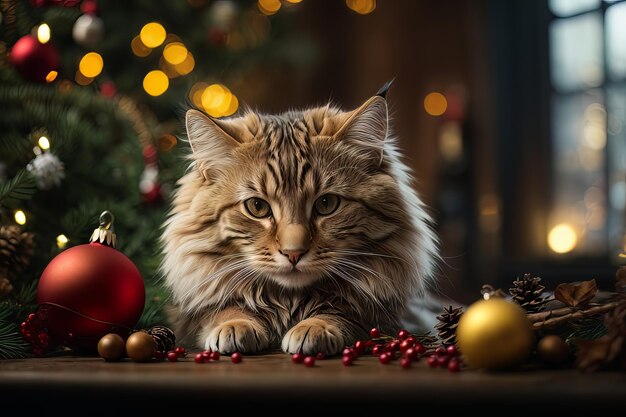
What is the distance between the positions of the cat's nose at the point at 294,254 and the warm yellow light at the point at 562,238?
2.51m

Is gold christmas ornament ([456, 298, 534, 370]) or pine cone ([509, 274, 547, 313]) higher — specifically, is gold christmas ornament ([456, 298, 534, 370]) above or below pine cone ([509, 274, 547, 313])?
below

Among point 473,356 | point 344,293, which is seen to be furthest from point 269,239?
point 473,356

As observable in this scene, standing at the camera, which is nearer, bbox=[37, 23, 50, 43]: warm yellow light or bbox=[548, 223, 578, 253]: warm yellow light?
bbox=[37, 23, 50, 43]: warm yellow light

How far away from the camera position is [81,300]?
3.23ft

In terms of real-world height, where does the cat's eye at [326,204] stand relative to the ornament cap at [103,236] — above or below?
above

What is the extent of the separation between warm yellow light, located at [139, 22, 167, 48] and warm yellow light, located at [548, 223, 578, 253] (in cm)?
221

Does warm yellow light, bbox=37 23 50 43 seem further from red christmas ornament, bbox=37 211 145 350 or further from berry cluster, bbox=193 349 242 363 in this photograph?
berry cluster, bbox=193 349 242 363

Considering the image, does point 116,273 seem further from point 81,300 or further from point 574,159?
point 574,159

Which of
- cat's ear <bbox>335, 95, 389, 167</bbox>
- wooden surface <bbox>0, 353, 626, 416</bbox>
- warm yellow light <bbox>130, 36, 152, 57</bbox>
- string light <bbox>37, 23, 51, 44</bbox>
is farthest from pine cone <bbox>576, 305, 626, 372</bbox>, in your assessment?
warm yellow light <bbox>130, 36, 152, 57</bbox>

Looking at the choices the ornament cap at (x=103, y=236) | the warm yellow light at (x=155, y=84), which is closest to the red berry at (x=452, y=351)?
the ornament cap at (x=103, y=236)

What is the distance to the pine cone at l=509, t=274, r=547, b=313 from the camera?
973mm

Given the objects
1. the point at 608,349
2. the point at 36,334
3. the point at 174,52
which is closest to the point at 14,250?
the point at 36,334

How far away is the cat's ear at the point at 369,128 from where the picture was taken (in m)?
1.12

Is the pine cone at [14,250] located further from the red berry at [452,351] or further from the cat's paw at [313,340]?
the red berry at [452,351]
